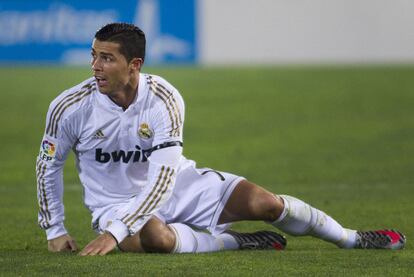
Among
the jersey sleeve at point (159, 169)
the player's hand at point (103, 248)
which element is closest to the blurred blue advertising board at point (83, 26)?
the jersey sleeve at point (159, 169)

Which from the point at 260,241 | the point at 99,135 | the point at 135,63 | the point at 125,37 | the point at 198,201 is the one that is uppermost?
the point at 125,37

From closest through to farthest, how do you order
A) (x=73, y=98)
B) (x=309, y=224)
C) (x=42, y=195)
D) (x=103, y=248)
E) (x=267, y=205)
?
(x=103, y=248), (x=73, y=98), (x=42, y=195), (x=267, y=205), (x=309, y=224)

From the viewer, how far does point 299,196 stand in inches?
390

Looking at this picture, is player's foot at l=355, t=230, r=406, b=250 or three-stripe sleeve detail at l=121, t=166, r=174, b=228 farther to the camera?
player's foot at l=355, t=230, r=406, b=250

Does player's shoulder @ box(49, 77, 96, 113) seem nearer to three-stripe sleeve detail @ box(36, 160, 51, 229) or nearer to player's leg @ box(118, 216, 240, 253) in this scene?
three-stripe sleeve detail @ box(36, 160, 51, 229)

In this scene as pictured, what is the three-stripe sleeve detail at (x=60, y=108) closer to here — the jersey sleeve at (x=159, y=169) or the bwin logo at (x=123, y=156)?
the bwin logo at (x=123, y=156)

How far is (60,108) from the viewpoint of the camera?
21.4 ft

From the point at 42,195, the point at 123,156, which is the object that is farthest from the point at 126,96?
the point at 42,195

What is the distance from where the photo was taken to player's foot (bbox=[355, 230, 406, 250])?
6.93 m

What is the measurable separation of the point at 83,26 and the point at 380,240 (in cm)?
1727

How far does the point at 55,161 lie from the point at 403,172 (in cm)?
558

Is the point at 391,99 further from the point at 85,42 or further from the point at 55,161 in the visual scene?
the point at 55,161

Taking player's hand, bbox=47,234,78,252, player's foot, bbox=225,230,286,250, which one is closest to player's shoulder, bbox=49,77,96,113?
player's hand, bbox=47,234,78,252

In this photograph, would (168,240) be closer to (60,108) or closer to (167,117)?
(167,117)
